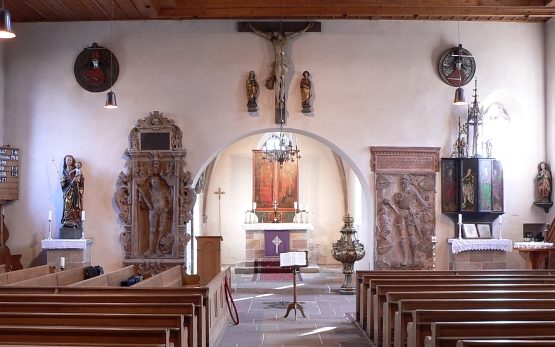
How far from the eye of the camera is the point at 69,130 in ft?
42.4

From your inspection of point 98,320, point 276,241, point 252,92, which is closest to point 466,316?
point 98,320

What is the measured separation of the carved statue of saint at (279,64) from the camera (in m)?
12.8

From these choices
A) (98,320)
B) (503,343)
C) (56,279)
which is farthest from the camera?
(56,279)

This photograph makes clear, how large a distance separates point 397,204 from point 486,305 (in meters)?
6.72

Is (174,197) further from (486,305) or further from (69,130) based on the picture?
(486,305)

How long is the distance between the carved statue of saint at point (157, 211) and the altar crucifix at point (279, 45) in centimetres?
263

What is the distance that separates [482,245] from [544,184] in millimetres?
1794

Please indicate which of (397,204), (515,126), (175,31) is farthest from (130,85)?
(515,126)

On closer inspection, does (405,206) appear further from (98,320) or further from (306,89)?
(98,320)

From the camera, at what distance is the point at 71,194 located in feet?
41.1

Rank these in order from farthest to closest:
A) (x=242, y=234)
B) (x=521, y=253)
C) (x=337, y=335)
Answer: (x=242, y=234), (x=521, y=253), (x=337, y=335)

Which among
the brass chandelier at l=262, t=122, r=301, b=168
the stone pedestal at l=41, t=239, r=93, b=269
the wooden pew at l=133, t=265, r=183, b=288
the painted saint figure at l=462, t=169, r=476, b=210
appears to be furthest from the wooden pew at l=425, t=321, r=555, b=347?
the brass chandelier at l=262, t=122, r=301, b=168

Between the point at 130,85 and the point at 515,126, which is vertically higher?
the point at 130,85

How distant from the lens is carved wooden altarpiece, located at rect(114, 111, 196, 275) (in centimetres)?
1259
